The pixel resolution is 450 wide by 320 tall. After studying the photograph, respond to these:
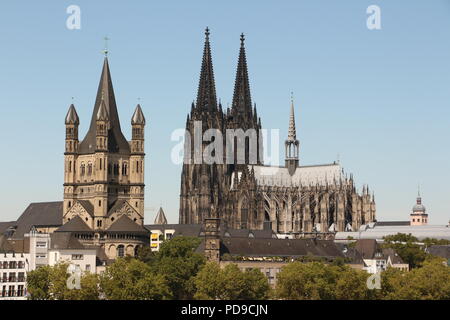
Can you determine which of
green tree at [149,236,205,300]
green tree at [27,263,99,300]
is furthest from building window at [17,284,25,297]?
green tree at [149,236,205,300]

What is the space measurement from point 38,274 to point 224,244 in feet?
130

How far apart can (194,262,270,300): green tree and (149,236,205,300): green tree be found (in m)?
5.60

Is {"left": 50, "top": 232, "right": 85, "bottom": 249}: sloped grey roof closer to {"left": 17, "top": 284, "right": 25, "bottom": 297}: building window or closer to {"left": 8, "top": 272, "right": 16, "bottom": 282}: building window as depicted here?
{"left": 8, "top": 272, "right": 16, "bottom": 282}: building window

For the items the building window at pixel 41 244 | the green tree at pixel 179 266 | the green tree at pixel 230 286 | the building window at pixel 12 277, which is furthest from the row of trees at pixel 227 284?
the building window at pixel 41 244

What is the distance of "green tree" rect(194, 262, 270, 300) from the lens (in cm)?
15562

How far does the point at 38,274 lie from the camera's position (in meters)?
162

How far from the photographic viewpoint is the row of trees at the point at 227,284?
154 meters

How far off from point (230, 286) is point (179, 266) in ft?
52.3

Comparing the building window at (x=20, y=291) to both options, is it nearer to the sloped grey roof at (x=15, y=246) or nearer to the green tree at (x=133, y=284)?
the sloped grey roof at (x=15, y=246)
